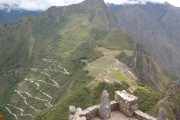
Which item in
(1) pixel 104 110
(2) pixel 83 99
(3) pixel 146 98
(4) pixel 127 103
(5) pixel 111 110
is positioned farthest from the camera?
(2) pixel 83 99

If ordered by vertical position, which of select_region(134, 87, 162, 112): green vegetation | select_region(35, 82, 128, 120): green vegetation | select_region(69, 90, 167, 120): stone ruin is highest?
select_region(69, 90, 167, 120): stone ruin

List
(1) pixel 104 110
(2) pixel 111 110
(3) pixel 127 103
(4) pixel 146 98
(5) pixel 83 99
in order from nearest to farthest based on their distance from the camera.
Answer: (1) pixel 104 110, (3) pixel 127 103, (2) pixel 111 110, (4) pixel 146 98, (5) pixel 83 99

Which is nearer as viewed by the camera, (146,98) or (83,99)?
(146,98)

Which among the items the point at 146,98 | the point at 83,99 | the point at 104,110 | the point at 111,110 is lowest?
the point at 83,99

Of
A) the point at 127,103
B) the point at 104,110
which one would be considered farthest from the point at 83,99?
the point at 104,110

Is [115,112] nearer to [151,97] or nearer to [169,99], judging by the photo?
[169,99]

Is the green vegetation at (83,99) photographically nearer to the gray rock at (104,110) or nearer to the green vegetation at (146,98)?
the green vegetation at (146,98)

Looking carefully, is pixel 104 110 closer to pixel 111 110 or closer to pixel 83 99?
pixel 111 110

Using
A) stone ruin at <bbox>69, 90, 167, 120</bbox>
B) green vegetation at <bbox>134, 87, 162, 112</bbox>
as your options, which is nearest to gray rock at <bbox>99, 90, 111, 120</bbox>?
stone ruin at <bbox>69, 90, 167, 120</bbox>

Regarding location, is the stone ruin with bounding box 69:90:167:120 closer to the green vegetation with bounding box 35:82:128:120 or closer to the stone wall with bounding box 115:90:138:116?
the stone wall with bounding box 115:90:138:116
